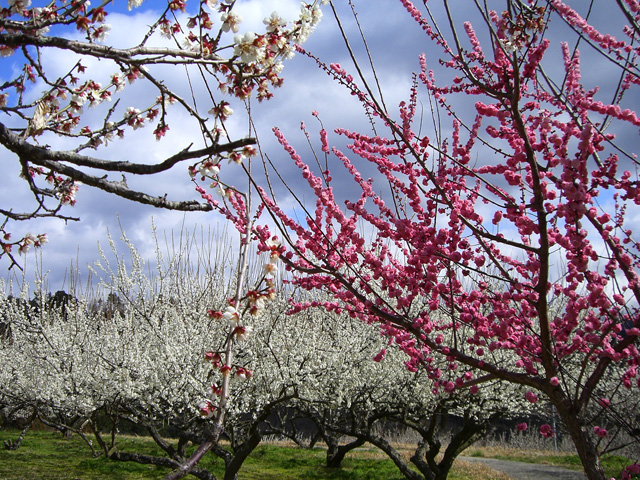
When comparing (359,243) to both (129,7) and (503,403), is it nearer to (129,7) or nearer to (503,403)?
(129,7)

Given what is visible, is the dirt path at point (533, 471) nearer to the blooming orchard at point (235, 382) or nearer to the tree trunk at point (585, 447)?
the blooming orchard at point (235, 382)

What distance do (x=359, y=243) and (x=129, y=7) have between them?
2539 mm

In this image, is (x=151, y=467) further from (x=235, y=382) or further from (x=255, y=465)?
(x=235, y=382)

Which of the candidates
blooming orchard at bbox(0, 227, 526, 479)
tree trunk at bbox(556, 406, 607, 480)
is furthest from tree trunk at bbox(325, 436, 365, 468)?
tree trunk at bbox(556, 406, 607, 480)

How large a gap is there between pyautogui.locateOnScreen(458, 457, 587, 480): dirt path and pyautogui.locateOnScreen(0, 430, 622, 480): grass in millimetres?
489

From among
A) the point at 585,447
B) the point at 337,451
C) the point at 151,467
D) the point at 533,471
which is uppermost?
the point at 585,447

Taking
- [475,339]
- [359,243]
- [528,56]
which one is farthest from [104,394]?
[528,56]

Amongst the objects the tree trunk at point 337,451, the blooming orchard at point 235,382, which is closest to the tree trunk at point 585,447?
the blooming orchard at point 235,382

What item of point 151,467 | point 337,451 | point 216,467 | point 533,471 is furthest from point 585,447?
point 151,467

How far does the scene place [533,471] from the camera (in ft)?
36.6

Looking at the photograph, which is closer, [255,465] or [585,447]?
[585,447]

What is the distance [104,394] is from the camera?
912 centimetres

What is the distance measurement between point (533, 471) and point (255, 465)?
6.16 m

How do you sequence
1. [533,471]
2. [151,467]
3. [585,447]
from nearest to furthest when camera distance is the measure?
[585,447] → [151,467] → [533,471]
